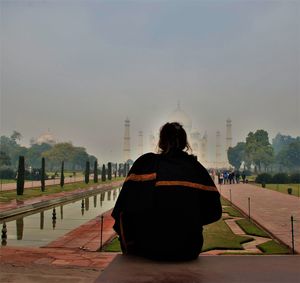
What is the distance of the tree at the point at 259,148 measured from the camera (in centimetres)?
5925

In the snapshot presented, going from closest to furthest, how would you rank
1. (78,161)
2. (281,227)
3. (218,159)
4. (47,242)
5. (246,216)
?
(47,242)
(281,227)
(246,216)
(78,161)
(218,159)

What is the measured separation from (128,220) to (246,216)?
9.29 metres

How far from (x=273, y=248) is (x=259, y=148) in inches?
2170

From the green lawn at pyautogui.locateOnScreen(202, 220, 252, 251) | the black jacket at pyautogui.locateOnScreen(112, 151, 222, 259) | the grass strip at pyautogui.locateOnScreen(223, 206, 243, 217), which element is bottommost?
the green lawn at pyautogui.locateOnScreen(202, 220, 252, 251)

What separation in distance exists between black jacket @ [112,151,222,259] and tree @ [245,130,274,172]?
194 feet

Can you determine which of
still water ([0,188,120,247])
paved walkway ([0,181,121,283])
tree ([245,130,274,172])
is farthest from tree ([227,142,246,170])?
paved walkway ([0,181,121,283])

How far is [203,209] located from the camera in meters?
1.89

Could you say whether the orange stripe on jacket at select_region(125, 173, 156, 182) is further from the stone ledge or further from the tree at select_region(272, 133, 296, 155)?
the tree at select_region(272, 133, 296, 155)

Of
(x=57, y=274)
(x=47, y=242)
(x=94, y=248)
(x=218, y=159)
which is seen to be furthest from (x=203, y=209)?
(x=218, y=159)

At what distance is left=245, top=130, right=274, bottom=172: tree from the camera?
59.2 meters

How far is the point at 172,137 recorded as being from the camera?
1.92 metres

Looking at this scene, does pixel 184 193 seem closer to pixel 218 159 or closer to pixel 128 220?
pixel 128 220

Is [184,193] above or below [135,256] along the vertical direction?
above

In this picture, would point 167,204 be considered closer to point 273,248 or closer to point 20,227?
point 273,248
